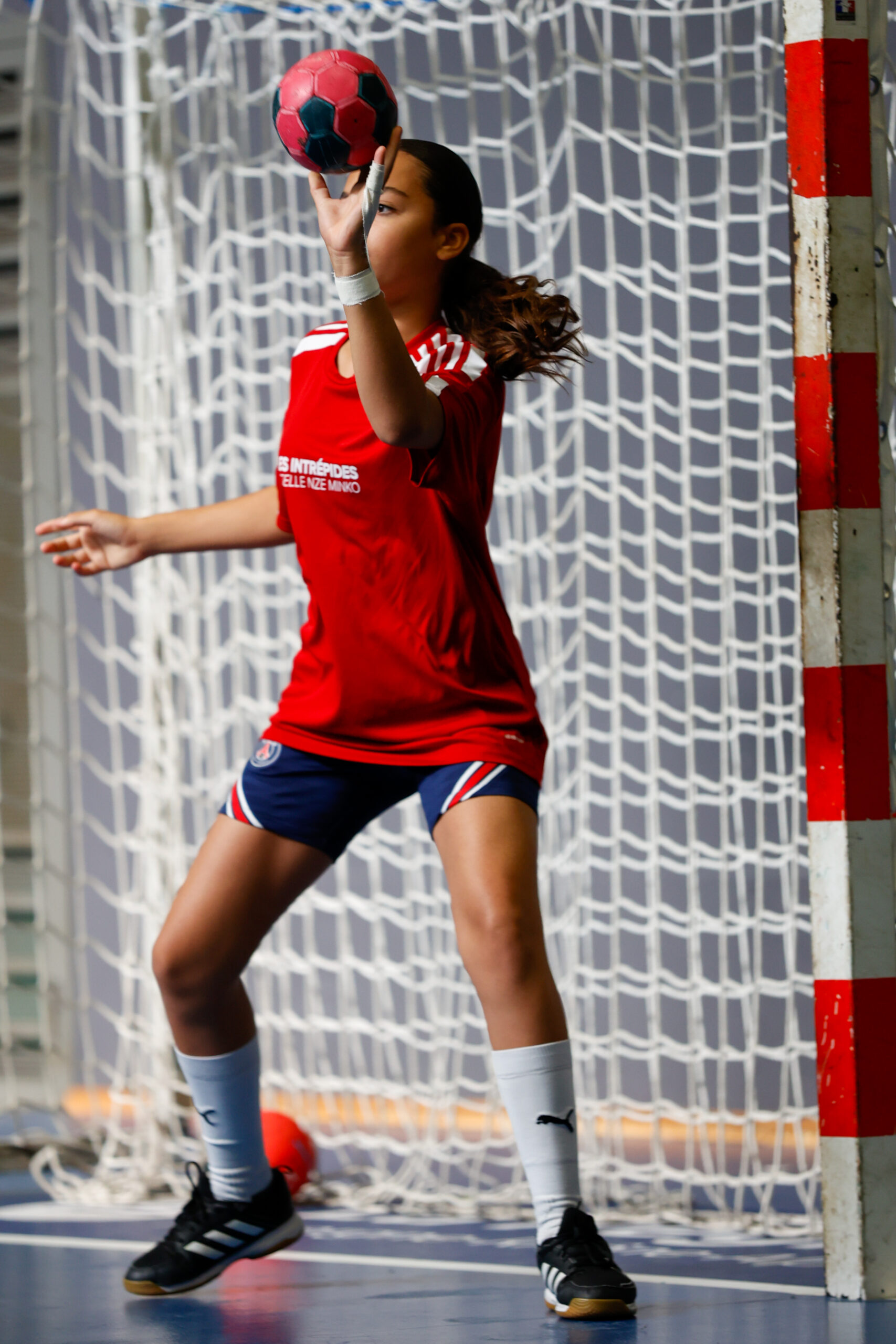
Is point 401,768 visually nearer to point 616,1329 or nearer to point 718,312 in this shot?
point 616,1329

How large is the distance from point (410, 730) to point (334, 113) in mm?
601

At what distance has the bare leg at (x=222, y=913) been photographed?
1.48m

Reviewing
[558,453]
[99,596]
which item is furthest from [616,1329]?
[99,596]

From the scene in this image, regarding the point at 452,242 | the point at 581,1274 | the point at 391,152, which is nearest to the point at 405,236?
the point at 452,242

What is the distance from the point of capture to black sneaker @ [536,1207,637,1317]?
1335 millimetres

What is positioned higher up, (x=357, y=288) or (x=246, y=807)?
(x=357, y=288)

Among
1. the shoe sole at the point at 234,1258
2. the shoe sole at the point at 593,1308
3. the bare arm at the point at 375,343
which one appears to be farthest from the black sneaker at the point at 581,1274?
the bare arm at the point at 375,343

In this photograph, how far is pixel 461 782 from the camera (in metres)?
1.40

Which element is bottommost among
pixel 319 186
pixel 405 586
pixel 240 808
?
pixel 240 808

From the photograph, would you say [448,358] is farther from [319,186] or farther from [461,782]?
[461,782]

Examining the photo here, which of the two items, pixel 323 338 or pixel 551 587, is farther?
pixel 551 587

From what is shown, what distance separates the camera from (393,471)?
4.60 ft

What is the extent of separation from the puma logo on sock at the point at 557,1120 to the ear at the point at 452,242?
892 millimetres

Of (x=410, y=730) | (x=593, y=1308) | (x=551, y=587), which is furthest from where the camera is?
(x=551, y=587)
